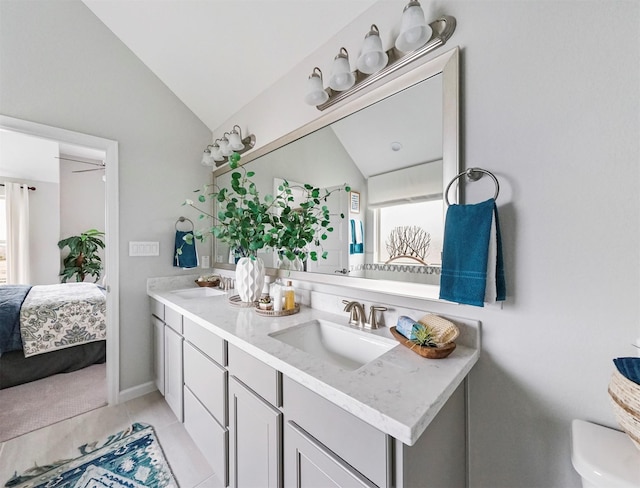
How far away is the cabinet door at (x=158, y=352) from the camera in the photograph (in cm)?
199

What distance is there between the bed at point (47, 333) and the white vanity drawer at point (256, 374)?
2.36 meters

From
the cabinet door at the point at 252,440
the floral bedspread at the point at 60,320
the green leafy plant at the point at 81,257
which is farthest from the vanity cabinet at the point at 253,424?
the green leafy plant at the point at 81,257

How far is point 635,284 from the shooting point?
0.71 m

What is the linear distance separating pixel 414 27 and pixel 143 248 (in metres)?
2.33

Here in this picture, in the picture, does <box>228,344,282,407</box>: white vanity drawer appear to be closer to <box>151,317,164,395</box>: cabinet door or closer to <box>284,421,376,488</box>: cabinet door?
<box>284,421,376,488</box>: cabinet door

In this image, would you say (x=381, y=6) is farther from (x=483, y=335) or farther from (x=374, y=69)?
(x=483, y=335)

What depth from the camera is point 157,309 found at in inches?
82.4

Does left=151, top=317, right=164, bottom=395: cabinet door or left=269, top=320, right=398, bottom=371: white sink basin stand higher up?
left=269, top=320, right=398, bottom=371: white sink basin

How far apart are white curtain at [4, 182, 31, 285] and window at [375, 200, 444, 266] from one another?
5587mm

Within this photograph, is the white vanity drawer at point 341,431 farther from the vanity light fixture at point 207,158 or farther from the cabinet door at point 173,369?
the vanity light fixture at point 207,158

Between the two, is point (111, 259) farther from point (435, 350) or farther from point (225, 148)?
point (435, 350)

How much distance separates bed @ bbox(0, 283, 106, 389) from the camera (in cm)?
226

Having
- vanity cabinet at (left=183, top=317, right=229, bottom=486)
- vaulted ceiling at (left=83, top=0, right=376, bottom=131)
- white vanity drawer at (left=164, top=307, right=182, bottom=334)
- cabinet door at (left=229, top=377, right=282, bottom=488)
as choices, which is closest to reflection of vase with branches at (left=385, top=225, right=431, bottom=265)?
cabinet door at (left=229, top=377, right=282, bottom=488)

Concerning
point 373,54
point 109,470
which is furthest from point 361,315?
point 109,470
